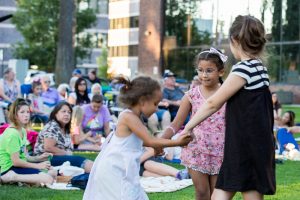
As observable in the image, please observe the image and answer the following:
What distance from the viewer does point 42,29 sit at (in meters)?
43.8

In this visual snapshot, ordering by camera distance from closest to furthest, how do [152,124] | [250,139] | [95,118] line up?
1. [250,139]
2. [95,118]
3. [152,124]

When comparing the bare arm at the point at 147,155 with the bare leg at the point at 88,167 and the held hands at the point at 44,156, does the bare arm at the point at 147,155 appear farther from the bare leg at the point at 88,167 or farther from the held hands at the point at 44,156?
the held hands at the point at 44,156

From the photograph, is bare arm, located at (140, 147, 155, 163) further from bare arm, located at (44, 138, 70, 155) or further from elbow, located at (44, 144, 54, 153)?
elbow, located at (44, 144, 54, 153)

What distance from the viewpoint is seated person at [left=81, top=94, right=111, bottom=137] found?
13.1 metres

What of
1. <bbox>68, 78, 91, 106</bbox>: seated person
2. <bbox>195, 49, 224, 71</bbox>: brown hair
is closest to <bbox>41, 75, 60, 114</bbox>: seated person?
<bbox>68, 78, 91, 106</bbox>: seated person

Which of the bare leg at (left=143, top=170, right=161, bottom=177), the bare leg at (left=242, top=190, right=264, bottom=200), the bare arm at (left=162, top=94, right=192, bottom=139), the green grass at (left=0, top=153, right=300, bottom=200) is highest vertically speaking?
the bare arm at (left=162, top=94, right=192, bottom=139)

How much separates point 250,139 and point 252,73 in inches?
17.2

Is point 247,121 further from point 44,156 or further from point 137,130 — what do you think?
point 44,156

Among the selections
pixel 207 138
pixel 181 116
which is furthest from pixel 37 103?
pixel 207 138


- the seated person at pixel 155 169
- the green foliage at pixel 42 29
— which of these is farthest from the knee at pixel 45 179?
the green foliage at pixel 42 29

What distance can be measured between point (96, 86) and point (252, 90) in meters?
11.4

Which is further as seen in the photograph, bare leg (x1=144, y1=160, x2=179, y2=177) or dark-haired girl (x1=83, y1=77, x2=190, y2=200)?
bare leg (x1=144, y1=160, x2=179, y2=177)

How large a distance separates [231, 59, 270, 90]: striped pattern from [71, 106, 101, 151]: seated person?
8.01m

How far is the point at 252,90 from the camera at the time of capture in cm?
454
